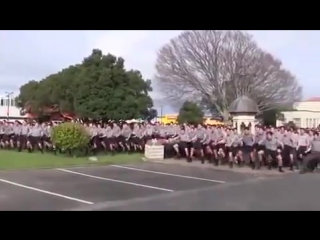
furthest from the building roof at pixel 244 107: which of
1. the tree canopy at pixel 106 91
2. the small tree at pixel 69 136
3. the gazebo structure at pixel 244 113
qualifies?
the tree canopy at pixel 106 91

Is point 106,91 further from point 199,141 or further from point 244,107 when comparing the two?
point 199,141

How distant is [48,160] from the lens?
58.7 feet

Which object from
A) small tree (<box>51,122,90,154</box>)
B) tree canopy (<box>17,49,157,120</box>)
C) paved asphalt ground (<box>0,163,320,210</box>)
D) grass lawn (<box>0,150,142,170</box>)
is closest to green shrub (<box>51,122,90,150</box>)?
small tree (<box>51,122,90,154</box>)

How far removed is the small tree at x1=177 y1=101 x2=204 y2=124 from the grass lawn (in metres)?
24.0

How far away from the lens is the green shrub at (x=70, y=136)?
18.8 m

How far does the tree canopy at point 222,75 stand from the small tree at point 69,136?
22.3 metres

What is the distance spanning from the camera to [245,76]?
140 ft

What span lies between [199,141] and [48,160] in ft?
18.2

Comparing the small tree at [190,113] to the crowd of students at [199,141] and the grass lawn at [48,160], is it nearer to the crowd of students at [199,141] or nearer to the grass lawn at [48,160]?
the crowd of students at [199,141]

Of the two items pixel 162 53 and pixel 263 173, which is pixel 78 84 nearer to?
pixel 162 53

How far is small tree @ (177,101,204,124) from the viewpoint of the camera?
45.0 meters

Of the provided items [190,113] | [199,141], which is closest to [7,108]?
[190,113]

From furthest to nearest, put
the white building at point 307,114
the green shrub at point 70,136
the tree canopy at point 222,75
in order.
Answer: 1. the white building at point 307,114
2. the tree canopy at point 222,75
3. the green shrub at point 70,136
